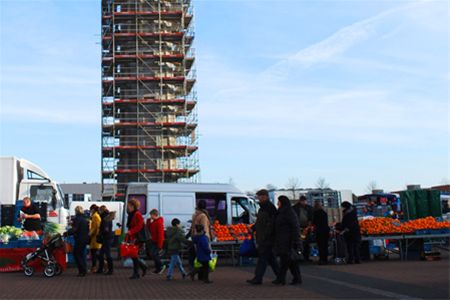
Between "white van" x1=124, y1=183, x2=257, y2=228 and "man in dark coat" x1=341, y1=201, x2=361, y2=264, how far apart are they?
5754mm

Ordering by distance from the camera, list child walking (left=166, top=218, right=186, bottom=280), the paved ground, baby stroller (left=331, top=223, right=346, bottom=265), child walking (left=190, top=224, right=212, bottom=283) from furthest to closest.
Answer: baby stroller (left=331, top=223, right=346, bottom=265)
child walking (left=166, top=218, right=186, bottom=280)
child walking (left=190, top=224, right=212, bottom=283)
the paved ground

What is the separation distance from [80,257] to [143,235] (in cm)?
192

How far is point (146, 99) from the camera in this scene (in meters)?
65.2

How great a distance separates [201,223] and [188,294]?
290 centimetres

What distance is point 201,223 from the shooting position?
1448 cm

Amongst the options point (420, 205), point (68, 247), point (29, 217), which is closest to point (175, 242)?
point (68, 247)

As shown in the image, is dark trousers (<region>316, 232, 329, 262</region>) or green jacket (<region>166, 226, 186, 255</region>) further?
dark trousers (<region>316, 232, 329, 262</region>)

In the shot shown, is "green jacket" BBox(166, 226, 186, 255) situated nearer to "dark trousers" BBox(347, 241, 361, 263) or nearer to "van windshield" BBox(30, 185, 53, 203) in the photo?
"dark trousers" BBox(347, 241, 361, 263)

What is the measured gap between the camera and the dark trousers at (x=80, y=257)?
52.3 ft

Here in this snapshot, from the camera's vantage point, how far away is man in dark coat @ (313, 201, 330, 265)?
1827 cm

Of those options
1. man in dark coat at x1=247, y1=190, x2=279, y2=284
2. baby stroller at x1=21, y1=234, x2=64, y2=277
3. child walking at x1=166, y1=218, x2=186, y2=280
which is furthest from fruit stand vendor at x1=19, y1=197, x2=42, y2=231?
man in dark coat at x1=247, y1=190, x2=279, y2=284

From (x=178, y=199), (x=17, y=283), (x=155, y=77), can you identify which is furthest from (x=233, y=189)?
(x=155, y=77)

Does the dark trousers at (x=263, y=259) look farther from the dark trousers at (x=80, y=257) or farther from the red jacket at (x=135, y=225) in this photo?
the dark trousers at (x=80, y=257)

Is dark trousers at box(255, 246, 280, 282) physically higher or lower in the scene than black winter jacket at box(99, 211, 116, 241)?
lower
